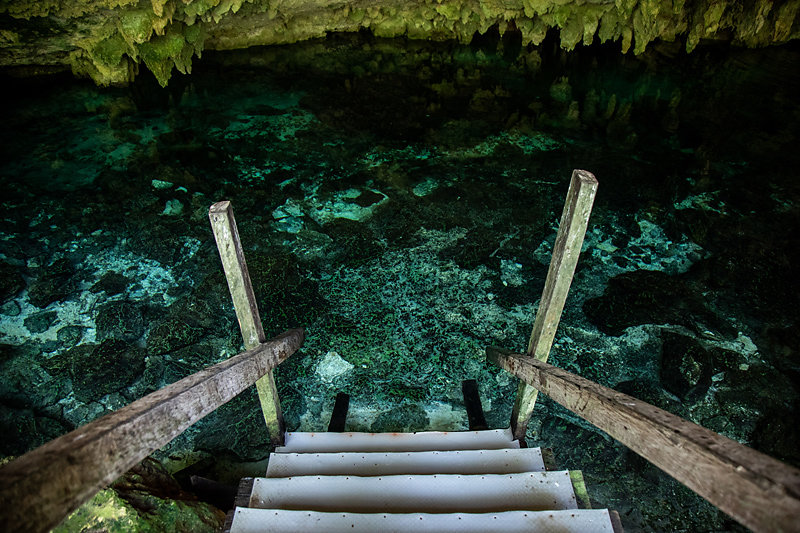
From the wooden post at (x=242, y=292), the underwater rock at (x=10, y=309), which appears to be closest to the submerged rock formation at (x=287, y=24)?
the underwater rock at (x=10, y=309)

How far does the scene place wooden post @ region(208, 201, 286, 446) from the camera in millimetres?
2121

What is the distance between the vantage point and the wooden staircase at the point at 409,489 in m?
1.86

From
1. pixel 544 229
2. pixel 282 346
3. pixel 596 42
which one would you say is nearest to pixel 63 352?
pixel 282 346

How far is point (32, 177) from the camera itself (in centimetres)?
650

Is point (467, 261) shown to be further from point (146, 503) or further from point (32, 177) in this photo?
point (32, 177)

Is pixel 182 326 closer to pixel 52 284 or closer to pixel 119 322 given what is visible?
pixel 119 322

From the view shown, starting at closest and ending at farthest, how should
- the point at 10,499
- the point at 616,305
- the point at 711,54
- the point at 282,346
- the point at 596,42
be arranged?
the point at 10,499 → the point at 282,346 → the point at 616,305 → the point at 711,54 → the point at 596,42

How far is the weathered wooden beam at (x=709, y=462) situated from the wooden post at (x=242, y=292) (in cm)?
166

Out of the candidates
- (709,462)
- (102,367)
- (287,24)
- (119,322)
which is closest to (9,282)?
(119,322)

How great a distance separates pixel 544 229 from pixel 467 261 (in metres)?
1.20

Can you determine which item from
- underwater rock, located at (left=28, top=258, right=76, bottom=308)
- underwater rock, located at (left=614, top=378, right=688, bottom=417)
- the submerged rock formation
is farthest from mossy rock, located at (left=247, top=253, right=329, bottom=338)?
the submerged rock formation

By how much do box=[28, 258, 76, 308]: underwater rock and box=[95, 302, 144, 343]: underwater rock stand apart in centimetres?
55

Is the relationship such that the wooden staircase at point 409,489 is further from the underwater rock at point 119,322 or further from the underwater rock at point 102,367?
the underwater rock at point 119,322

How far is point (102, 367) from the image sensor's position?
3893mm
